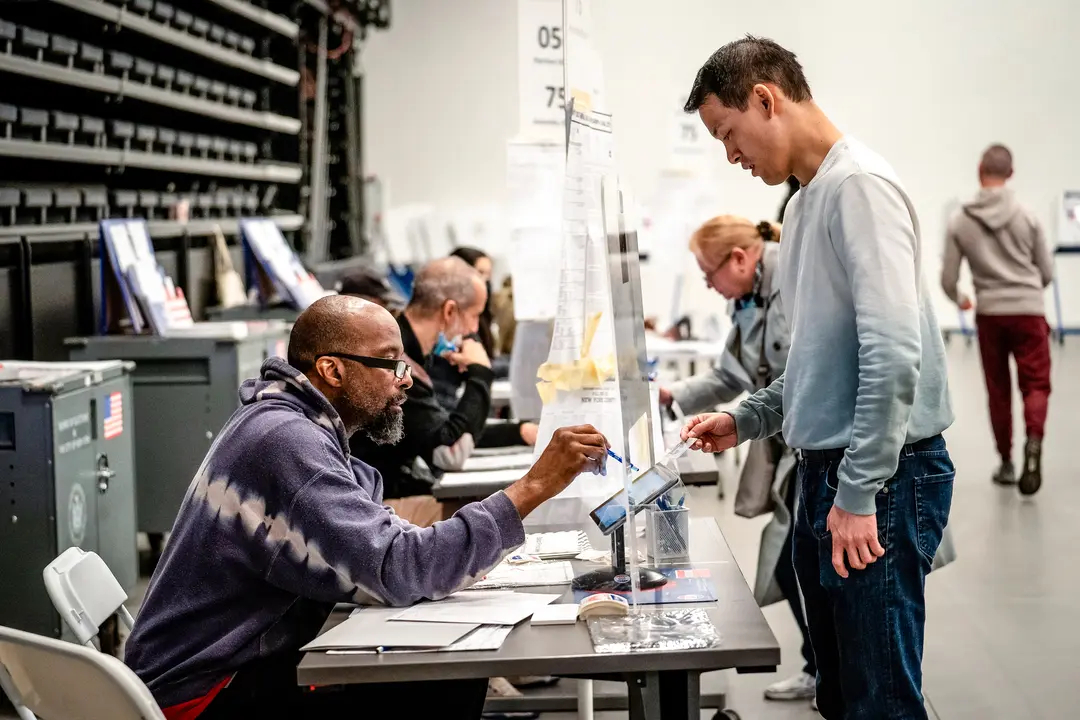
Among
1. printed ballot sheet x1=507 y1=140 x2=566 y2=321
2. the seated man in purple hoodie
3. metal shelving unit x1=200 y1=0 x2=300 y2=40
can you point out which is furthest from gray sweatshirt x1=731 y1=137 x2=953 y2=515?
metal shelving unit x1=200 y1=0 x2=300 y2=40

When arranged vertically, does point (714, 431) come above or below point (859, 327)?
below

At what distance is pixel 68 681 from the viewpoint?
6.23ft

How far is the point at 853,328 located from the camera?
6.82 feet

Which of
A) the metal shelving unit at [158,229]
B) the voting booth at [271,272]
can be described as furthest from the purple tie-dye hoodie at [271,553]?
the voting booth at [271,272]

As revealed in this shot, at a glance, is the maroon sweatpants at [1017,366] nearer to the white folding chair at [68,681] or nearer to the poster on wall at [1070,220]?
the white folding chair at [68,681]

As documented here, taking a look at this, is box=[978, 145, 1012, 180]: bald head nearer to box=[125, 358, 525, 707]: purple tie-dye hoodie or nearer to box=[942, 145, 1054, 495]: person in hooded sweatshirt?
box=[942, 145, 1054, 495]: person in hooded sweatshirt

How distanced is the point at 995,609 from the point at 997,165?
3.17 meters

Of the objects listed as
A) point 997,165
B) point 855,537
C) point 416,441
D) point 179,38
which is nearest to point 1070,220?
point 997,165

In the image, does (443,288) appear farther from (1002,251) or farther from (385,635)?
(1002,251)

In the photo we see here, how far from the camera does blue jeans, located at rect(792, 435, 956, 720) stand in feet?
6.90

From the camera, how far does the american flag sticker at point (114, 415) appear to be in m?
4.43

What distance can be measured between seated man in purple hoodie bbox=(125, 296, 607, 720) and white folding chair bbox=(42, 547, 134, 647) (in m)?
0.28

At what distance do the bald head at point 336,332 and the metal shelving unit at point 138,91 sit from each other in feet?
10.9

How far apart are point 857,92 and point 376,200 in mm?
5982
